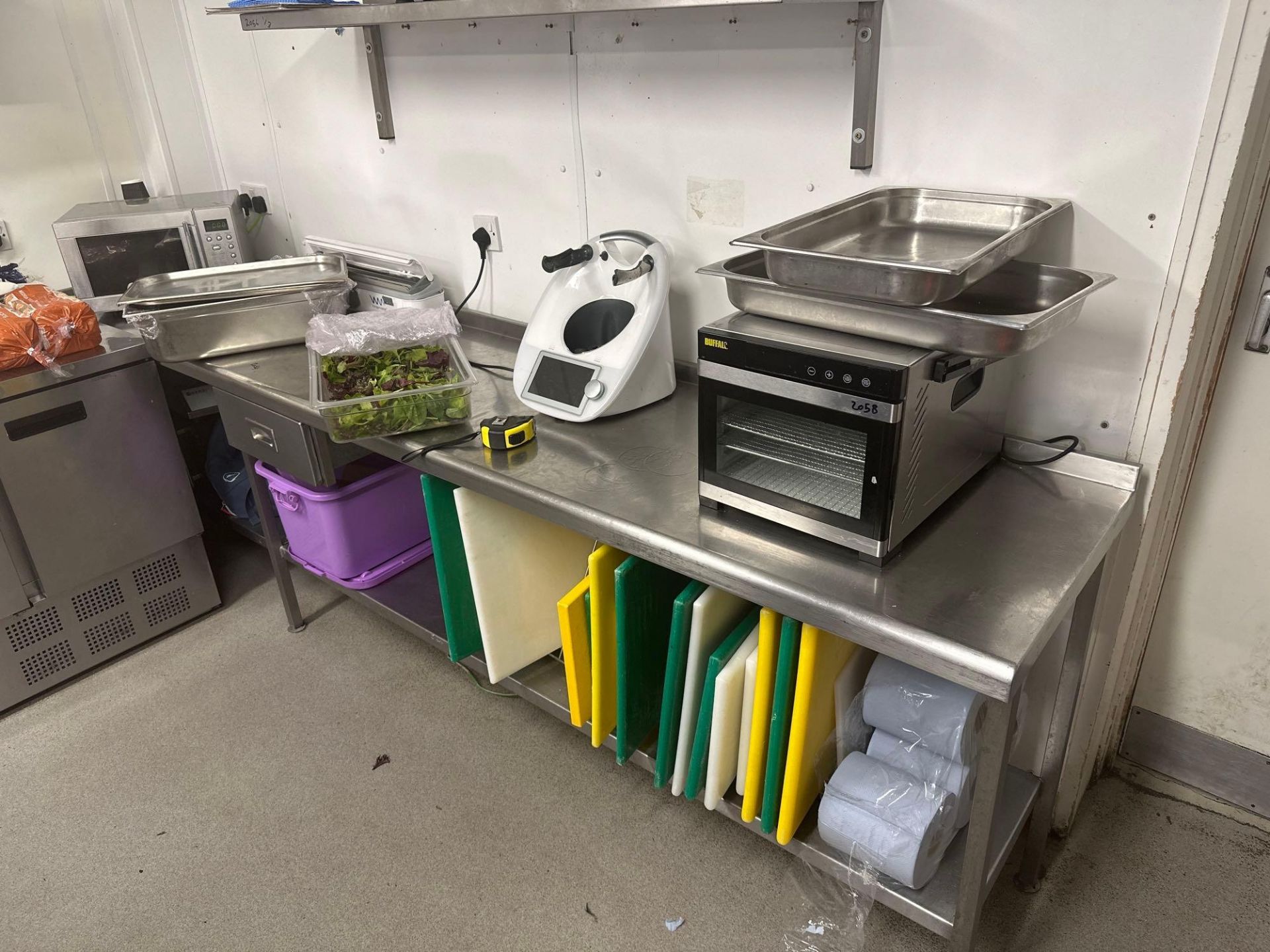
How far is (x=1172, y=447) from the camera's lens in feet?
4.43

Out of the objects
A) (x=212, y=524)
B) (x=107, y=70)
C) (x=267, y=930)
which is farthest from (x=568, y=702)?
(x=107, y=70)

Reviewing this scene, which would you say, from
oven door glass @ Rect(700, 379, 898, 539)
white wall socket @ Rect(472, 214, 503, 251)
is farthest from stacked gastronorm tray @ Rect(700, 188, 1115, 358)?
white wall socket @ Rect(472, 214, 503, 251)

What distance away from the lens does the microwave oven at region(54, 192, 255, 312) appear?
88.0 inches

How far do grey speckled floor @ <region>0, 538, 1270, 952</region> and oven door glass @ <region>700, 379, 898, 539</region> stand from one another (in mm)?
820

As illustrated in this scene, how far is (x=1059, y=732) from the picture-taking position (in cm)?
148

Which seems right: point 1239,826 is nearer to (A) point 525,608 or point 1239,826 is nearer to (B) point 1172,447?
(B) point 1172,447

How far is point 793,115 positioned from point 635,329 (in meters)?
0.46

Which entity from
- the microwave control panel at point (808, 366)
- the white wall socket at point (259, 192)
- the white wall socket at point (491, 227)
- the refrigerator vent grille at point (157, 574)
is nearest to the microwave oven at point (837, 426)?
the microwave control panel at point (808, 366)

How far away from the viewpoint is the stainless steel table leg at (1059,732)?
1.37 meters

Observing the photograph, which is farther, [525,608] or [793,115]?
[525,608]

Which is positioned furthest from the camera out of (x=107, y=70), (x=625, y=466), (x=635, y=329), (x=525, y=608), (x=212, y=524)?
(x=212, y=524)

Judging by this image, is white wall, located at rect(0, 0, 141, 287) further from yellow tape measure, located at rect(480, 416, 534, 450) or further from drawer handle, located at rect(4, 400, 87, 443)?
yellow tape measure, located at rect(480, 416, 534, 450)

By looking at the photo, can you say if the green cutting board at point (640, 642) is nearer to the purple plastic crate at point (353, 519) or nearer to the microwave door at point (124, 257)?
the purple plastic crate at point (353, 519)

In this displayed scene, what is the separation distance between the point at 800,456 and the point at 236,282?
5.22 feet
